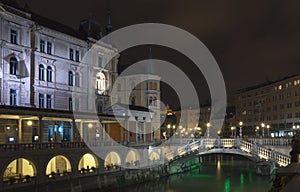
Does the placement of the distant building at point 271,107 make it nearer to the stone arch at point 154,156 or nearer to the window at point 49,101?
the stone arch at point 154,156

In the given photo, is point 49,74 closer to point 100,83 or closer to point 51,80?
point 51,80

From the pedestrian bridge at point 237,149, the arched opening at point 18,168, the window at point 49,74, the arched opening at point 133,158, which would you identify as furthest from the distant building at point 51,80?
the pedestrian bridge at point 237,149

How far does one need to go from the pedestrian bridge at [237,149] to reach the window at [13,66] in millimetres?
23508

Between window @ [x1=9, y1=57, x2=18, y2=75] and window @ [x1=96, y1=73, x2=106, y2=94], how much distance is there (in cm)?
1700

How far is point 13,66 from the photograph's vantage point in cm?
4441

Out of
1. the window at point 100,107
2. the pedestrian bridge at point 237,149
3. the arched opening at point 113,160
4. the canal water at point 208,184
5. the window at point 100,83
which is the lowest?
the canal water at point 208,184

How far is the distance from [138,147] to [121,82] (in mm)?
27043

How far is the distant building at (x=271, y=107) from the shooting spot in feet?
302

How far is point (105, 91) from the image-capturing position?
61969mm

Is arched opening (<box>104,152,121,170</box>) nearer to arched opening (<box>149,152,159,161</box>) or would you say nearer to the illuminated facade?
the illuminated facade

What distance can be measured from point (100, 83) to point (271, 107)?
59671mm

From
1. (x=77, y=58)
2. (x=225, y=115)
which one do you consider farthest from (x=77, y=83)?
(x=225, y=115)

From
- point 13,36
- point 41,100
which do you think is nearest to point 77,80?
point 41,100

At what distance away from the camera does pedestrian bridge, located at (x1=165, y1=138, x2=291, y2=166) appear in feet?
141
